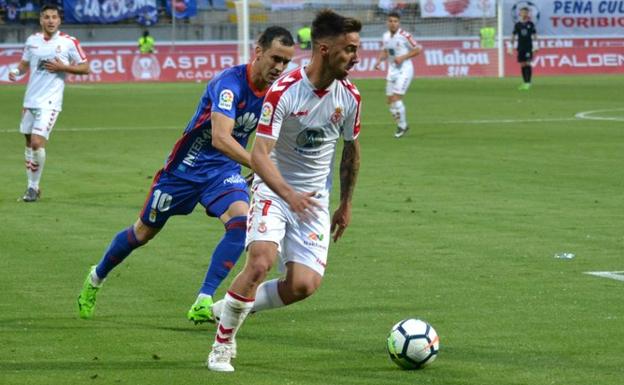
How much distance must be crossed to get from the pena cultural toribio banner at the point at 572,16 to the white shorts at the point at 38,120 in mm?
46261

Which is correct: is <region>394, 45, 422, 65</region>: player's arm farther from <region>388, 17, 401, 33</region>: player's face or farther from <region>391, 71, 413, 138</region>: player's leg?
<region>388, 17, 401, 33</region>: player's face

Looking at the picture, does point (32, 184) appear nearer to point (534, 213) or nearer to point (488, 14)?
point (534, 213)

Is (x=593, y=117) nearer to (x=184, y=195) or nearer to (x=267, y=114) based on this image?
(x=184, y=195)

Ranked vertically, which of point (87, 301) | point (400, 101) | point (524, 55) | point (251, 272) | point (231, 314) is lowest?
point (524, 55)

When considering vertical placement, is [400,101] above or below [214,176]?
below

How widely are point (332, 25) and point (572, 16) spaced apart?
5701 centimetres

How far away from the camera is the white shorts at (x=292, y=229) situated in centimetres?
805

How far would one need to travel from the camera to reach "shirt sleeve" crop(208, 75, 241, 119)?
918cm

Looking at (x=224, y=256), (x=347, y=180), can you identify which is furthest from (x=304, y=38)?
(x=347, y=180)

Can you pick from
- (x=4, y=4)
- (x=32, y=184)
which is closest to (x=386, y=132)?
(x=32, y=184)

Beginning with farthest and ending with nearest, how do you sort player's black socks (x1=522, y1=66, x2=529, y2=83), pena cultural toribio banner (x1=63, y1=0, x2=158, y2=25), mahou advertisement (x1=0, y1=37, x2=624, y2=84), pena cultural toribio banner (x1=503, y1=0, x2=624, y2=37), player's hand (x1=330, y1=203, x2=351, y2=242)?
pena cultural toribio banner (x1=503, y1=0, x2=624, y2=37) → pena cultural toribio banner (x1=63, y1=0, x2=158, y2=25) → mahou advertisement (x1=0, y1=37, x2=624, y2=84) → player's black socks (x1=522, y1=66, x2=529, y2=83) → player's hand (x1=330, y1=203, x2=351, y2=242)

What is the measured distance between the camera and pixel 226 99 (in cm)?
923

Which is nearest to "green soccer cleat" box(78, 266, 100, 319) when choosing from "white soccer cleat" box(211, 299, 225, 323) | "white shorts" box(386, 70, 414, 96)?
"white soccer cleat" box(211, 299, 225, 323)

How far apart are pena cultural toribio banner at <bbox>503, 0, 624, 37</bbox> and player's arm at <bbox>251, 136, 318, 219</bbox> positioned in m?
55.7
